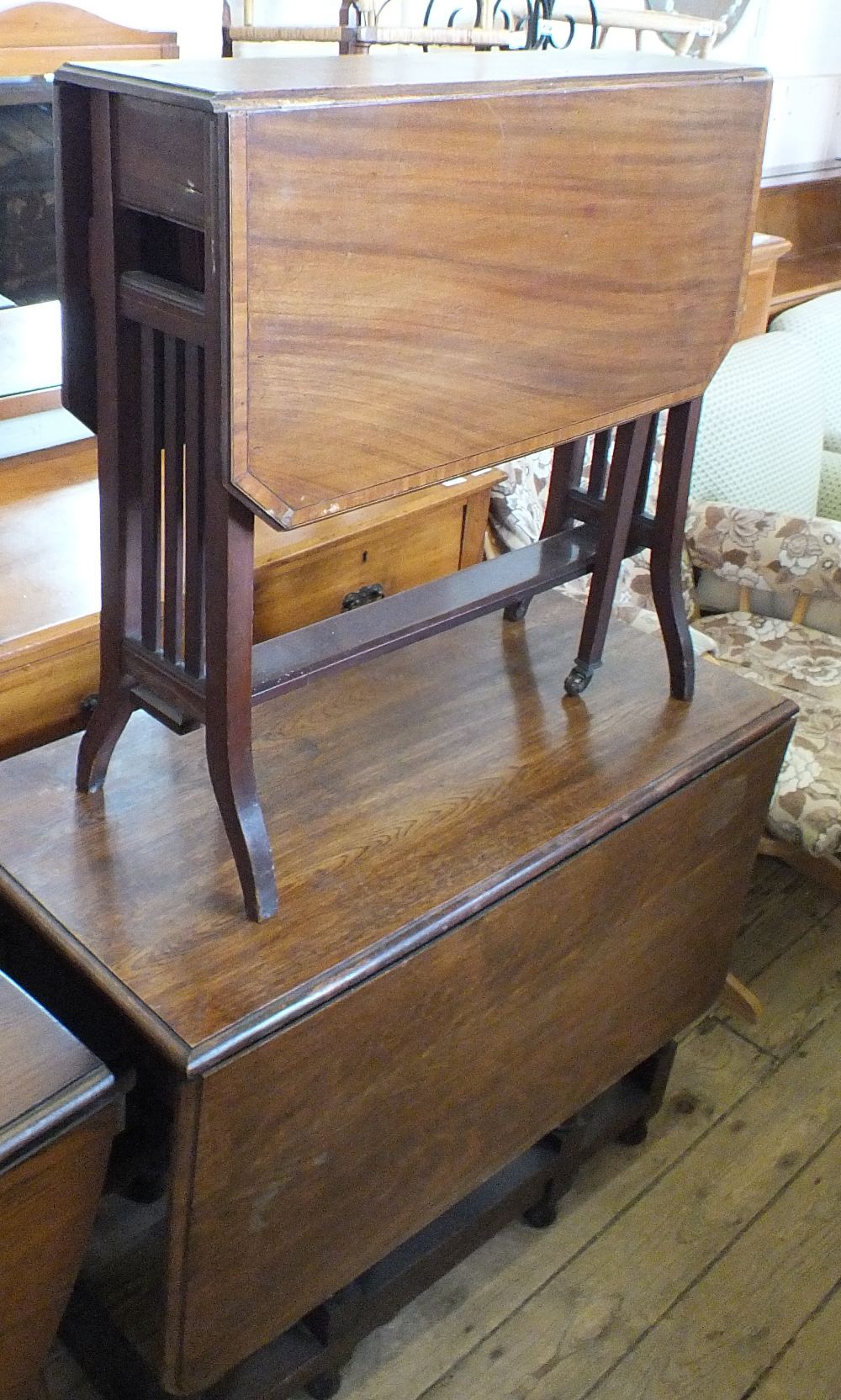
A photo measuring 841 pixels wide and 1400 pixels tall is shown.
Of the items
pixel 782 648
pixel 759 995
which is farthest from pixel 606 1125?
pixel 782 648

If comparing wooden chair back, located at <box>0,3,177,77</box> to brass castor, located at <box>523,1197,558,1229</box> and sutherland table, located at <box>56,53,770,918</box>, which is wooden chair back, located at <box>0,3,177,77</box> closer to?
sutherland table, located at <box>56,53,770,918</box>

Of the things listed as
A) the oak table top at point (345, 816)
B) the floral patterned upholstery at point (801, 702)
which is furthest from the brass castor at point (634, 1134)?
the oak table top at point (345, 816)

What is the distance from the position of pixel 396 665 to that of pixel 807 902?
1221mm

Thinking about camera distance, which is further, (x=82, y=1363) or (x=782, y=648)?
(x=782, y=648)

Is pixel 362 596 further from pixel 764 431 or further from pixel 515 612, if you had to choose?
pixel 764 431

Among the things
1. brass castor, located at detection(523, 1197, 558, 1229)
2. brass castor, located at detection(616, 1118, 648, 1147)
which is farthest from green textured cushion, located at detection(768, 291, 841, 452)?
brass castor, located at detection(523, 1197, 558, 1229)

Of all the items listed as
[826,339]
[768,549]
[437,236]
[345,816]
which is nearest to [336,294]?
[437,236]

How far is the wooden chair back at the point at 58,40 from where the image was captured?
1.50 metres

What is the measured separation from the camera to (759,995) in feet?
6.91

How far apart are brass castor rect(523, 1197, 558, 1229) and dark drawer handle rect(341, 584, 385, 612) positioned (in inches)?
32.3

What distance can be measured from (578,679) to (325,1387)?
0.86 m

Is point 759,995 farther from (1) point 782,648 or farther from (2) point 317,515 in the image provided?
(2) point 317,515

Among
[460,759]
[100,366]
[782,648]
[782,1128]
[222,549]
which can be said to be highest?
[100,366]

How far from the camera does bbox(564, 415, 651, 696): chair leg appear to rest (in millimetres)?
1320
